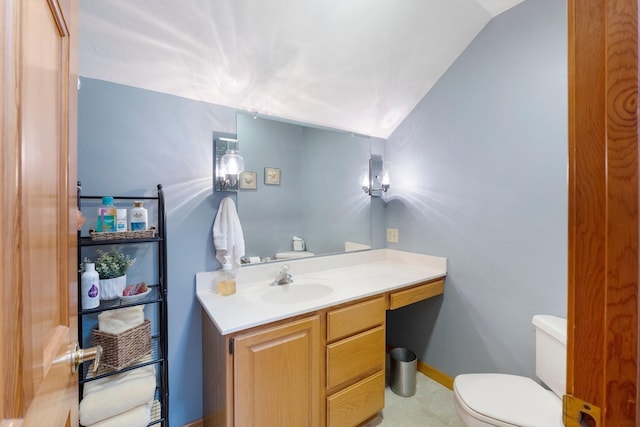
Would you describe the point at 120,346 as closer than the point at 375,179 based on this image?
Yes

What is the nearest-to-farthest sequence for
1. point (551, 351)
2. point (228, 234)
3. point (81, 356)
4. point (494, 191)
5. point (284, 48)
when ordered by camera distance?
point (81, 356) < point (551, 351) < point (284, 48) < point (228, 234) < point (494, 191)

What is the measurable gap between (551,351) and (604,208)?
1.31 metres

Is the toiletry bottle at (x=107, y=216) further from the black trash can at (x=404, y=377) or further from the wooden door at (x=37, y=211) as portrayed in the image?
the black trash can at (x=404, y=377)

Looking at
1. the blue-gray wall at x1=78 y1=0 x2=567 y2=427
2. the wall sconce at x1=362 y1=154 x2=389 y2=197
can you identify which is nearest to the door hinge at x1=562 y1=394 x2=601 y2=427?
the blue-gray wall at x1=78 y1=0 x2=567 y2=427

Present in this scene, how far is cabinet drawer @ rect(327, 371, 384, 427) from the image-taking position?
135 centimetres

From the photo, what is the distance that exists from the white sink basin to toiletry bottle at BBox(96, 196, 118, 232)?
2.76 feet

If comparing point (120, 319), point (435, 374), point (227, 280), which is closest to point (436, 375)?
point (435, 374)

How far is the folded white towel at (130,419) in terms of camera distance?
106 centimetres

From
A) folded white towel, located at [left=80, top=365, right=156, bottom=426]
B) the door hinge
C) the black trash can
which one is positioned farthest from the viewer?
the black trash can

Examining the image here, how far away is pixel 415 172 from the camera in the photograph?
2.09m

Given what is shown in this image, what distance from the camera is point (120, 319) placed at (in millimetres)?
1181

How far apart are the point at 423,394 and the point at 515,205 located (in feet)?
4.62

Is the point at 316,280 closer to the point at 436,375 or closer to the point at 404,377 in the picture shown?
the point at 404,377

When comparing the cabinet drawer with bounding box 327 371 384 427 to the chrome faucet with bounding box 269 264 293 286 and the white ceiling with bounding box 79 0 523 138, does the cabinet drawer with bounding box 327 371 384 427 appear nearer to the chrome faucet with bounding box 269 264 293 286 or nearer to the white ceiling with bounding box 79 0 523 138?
the chrome faucet with bounding box 269 264 293 286
